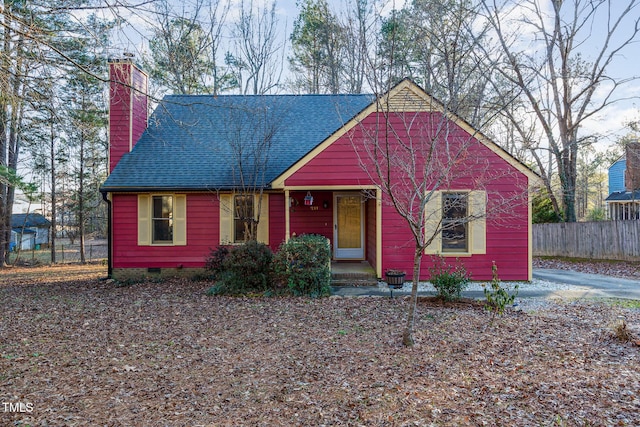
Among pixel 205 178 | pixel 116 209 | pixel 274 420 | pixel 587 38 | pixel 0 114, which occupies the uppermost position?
pixel 587 38

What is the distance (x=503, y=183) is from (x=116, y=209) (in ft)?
35.5

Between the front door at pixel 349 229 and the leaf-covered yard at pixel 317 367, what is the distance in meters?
4.54

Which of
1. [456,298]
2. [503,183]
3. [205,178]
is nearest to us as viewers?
[456,298]

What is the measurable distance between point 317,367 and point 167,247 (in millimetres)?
8447

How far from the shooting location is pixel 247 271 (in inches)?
353

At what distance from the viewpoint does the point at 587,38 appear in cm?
1708

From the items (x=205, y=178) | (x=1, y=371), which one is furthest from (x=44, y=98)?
(x=205, y=178)

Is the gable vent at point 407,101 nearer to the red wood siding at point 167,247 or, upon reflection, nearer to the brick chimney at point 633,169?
the red wood siding at point 167,247

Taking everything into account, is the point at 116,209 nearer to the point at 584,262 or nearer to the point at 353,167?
the point at 353,167

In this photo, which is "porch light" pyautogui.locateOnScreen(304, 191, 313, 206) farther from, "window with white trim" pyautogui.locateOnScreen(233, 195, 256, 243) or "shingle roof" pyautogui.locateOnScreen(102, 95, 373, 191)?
"window with white trim" pyautogui.locateOnScreen(233, 195, 256, 243)

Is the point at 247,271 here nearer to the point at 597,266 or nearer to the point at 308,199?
the point at 308,199

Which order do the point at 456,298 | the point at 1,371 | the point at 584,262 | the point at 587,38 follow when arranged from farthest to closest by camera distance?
the point at 587,38
the point at 584,262
the point at 456,298
the point at 1,371

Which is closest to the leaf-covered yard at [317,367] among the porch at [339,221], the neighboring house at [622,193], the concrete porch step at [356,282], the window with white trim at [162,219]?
the concrete porch step at [356,282]

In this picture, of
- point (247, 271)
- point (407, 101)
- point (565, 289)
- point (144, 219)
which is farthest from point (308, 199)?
point (565, 289)
